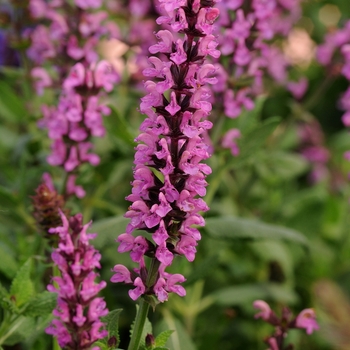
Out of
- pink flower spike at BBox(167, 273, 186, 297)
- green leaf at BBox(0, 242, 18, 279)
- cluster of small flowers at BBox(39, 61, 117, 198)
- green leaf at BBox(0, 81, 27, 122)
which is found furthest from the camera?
green leaf at BBox(0, 81, 27, 122)

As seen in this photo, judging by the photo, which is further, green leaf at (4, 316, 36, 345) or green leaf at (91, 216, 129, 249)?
green leaf at (91, 216, 129, 249)

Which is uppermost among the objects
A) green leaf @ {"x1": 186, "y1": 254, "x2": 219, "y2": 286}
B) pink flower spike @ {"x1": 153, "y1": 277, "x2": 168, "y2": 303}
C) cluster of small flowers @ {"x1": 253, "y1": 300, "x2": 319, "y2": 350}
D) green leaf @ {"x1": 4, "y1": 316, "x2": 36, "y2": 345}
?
pink flower spike @ {"x1": 153, "y1": 277, "x2": 168, "y2": 303}

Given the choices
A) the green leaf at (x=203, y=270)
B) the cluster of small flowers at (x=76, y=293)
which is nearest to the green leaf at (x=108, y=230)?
the green leaf at (x=203, y=270)

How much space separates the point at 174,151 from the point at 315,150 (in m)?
1.81

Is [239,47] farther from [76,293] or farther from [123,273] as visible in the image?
[76,293]

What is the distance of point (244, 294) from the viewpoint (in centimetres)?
196

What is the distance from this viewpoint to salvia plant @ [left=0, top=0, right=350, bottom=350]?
102 centimetres

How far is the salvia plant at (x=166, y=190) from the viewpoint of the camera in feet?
3.36

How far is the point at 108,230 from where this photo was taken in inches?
60.2

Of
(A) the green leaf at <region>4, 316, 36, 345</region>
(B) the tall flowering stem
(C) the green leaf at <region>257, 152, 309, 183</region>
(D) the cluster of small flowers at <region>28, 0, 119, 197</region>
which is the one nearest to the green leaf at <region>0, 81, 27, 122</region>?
(D) the cluster of small flowers at <region>28, 0, 119, 197</region>

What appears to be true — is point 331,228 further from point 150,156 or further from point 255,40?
point 150,156

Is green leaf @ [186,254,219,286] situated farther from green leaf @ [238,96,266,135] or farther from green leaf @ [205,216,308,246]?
green leaf @ [238,96,266,135]

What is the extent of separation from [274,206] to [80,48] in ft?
2.84

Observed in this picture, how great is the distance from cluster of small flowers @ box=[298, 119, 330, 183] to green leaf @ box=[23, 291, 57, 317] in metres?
1.71
